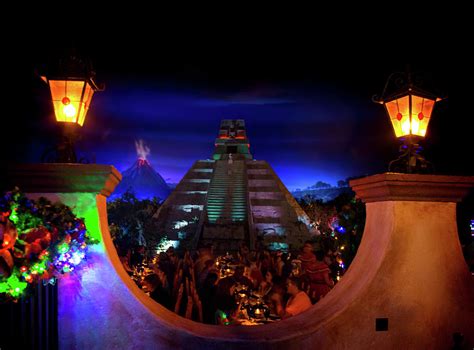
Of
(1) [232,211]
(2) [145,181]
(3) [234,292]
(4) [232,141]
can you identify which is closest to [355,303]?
(3) [234,292]

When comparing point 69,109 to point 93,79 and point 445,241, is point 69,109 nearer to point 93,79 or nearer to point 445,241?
point 93,79

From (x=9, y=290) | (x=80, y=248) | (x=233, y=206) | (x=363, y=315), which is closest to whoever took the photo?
(x=9, y=290)

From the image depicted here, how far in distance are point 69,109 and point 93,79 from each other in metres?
0.35

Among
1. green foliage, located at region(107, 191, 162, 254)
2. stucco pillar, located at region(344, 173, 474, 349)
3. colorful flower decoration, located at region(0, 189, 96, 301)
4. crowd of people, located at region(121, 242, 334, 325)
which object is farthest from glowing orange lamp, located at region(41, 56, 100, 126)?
green foliage, located at region(107, 191, 162, 254)

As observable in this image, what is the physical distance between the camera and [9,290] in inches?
101

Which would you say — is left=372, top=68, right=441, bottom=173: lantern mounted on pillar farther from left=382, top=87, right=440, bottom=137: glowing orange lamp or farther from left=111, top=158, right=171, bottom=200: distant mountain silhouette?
left=111, top=158, right=171, bottom=200: distant mountain silhouette

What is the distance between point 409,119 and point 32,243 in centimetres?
350

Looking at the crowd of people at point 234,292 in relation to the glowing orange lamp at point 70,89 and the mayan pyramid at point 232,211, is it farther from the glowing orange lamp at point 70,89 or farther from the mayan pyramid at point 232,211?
the mayan pyramid at point 232,211

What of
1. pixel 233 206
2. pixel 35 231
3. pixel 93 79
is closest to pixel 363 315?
pixel 35 231

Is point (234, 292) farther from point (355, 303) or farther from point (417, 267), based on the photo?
point (417, 267)

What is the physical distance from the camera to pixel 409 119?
4105mm

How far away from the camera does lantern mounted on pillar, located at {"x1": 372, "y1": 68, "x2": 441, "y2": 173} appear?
13.3 ft

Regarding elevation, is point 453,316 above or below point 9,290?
below

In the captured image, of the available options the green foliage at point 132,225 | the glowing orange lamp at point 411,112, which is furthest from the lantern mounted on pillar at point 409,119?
the green foliage at point 132,225
